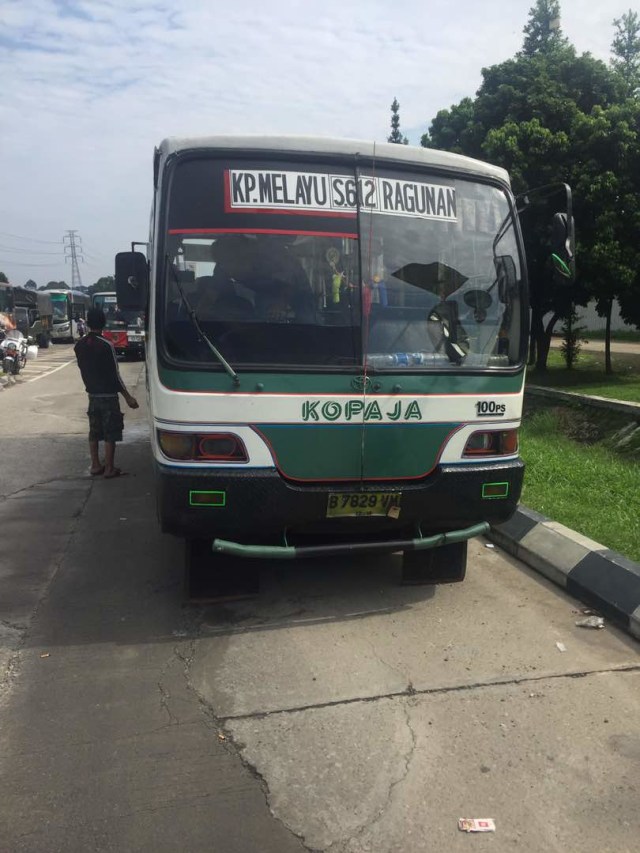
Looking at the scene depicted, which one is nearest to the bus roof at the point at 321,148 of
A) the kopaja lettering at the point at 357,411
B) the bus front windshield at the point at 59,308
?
the kopaja lettering at the point at 357,411

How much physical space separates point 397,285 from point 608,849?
3.03 metres

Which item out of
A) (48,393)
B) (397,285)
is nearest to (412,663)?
(397,285)

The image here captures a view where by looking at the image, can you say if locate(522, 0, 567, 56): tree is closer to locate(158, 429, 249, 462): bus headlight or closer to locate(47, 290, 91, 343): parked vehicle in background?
locate(47, 290, 91, 343): parked vehicle in background

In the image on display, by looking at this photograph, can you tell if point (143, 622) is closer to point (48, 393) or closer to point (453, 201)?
point (453, 201)

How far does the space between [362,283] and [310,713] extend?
93.8 inches

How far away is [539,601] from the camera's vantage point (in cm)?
491

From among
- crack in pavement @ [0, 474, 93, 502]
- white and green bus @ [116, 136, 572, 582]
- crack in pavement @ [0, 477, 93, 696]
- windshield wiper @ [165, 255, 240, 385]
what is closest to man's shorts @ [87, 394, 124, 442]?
crack in pavement @ [0, 474, 93, 502]

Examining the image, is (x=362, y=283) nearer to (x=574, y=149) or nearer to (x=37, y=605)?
(x=37, y=605)

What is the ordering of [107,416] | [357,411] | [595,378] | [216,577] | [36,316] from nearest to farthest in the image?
1. [357,411]
2. [216,577]
3. [107,416]
4. [595,378]
5. [36,316]

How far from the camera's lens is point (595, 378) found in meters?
16.7

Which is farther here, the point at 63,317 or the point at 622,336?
the point at 63,317

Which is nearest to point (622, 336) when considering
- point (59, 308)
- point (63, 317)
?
point (63, 317)

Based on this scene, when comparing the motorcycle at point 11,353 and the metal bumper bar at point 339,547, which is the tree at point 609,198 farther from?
the motorcycle at point 11,353

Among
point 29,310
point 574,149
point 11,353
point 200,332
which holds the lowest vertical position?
point 11,353
